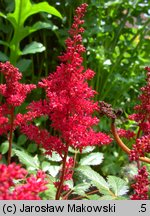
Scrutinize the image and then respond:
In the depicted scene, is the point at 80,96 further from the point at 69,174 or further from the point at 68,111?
the point at 69,174

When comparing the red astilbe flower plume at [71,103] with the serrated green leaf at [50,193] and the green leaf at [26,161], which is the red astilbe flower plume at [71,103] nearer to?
the serrated green leaf at [50,193]

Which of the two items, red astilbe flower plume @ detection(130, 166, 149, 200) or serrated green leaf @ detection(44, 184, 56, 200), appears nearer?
red astilbe flower plume @ detection(130, 166, 149, 200)

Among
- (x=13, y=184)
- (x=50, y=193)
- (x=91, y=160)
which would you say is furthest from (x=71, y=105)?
(x=91, y=160)

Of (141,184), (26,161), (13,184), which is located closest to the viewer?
(13,184)

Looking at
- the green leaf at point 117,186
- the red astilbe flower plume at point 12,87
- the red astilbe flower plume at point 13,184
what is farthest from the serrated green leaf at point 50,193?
the red astilbe flower plume at point 13,184

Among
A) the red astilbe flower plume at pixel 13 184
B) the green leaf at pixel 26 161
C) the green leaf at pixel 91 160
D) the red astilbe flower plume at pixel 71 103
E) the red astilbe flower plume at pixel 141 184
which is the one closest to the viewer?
the red astilbe flower plume at pixel 13 184

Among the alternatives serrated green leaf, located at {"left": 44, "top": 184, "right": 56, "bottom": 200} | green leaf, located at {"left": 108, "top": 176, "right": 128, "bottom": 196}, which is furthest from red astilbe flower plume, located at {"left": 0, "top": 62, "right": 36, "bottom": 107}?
green leaf, located at {"left": 108, "top": 176, "right": 128, "bottom": 196}

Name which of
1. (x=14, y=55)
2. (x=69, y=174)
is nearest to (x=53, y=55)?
(x=14, y=55)

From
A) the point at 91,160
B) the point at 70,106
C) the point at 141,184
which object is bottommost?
the point at 91,160

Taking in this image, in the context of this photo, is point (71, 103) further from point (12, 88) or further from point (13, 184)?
point (13, 184)

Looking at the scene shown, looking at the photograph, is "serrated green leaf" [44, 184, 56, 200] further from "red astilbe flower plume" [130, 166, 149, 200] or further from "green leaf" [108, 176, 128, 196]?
"red astilbe flower plume" [130, 166, 149, 200]

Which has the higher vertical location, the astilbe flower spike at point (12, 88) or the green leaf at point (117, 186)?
the astilbe flower spike at point (12, 88)

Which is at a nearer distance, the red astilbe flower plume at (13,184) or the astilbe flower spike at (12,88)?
the red astilbe flower plume at (13,184)
